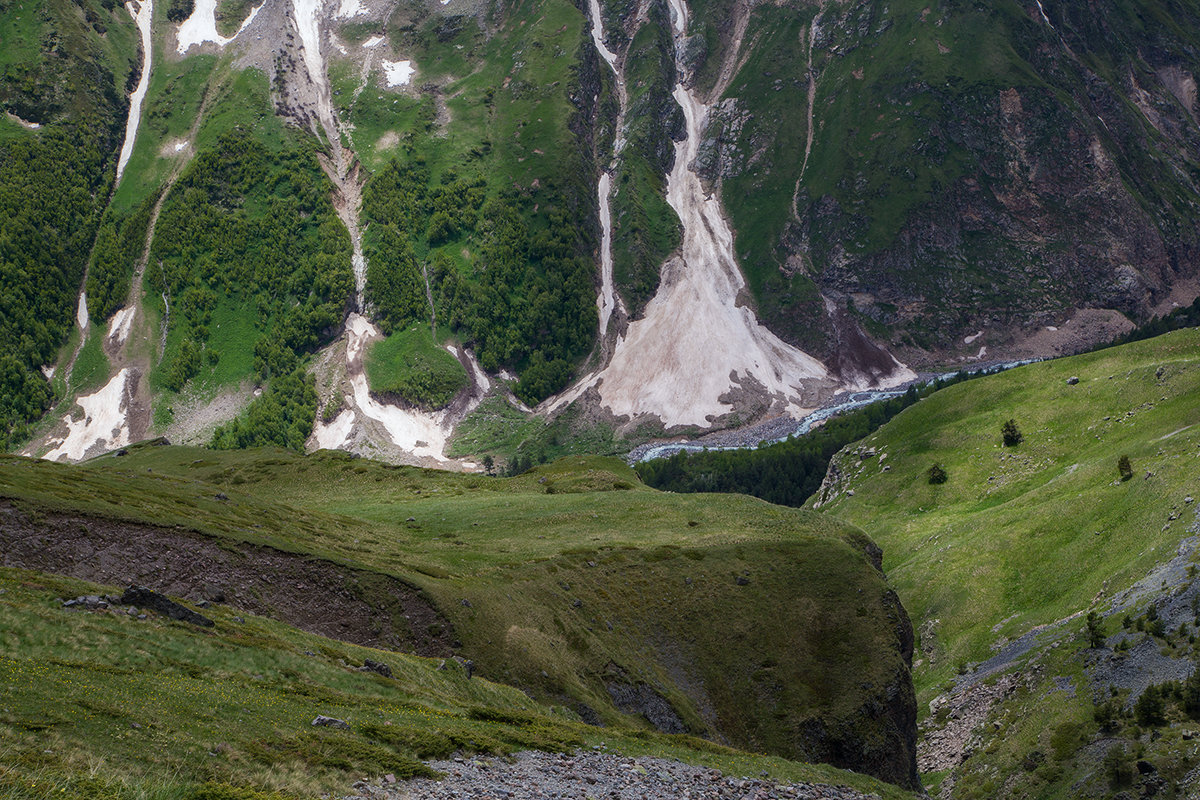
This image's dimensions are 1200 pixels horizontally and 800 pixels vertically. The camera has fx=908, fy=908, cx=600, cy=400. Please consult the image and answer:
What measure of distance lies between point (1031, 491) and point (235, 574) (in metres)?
103

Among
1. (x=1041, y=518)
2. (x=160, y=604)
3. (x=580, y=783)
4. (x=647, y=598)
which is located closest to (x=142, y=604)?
(x=160, y=604)

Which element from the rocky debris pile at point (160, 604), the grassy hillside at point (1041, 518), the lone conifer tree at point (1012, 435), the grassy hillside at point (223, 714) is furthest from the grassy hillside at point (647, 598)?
the lone conifer tree at point (1012, 435)

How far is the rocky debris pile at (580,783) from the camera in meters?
28.4

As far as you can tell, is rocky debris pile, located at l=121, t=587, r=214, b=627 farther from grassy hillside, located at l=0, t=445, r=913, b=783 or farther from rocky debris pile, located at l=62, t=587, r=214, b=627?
grassy hillside, located at l=0, t=445, r=913, b=783

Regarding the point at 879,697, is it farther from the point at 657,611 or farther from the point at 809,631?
the point at 657,611

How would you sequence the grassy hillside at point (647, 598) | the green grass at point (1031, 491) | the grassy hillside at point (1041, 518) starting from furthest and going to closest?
the green grass at point (1031, 491), the grassy hillside at point (1041, 518), the grassy hillside at point (647, 598)

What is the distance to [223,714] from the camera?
31766 millimetres

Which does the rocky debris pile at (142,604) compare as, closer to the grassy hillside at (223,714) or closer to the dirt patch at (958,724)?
the grassy hillside at (223,714)

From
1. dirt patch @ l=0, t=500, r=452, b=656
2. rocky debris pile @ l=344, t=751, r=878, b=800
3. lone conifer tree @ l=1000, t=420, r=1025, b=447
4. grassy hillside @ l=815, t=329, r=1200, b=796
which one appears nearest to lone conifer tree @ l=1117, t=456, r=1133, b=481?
grassy hillside @ l=815, t=329, r=1200, b=796

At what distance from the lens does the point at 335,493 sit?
126875 mm

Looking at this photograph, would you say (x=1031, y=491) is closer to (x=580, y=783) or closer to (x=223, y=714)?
(x=580, y=783)

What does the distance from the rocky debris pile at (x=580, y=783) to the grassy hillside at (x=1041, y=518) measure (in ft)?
107

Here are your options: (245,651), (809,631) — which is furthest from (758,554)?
(245,651)

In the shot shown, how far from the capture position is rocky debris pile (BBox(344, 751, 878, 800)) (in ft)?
93.1
